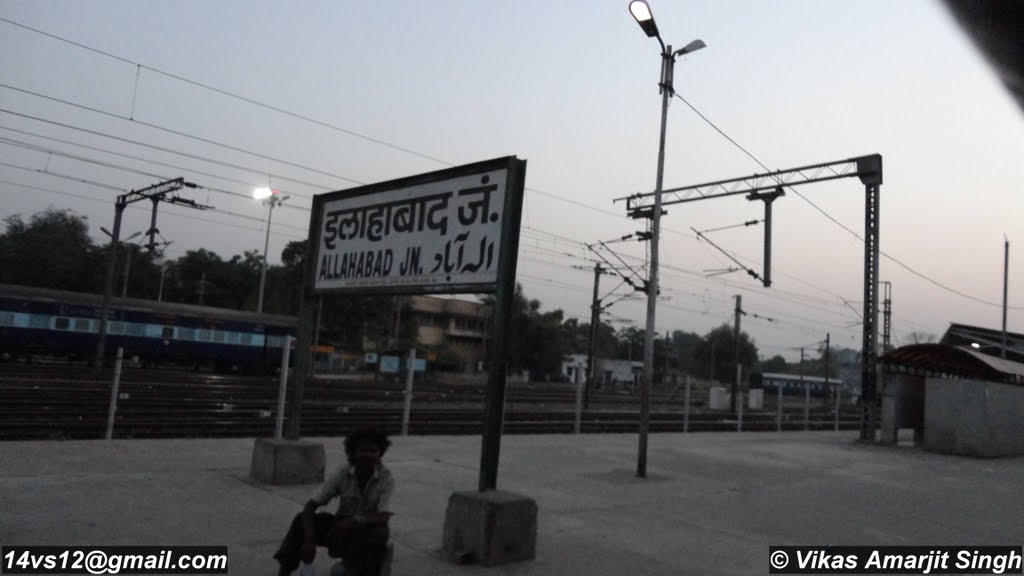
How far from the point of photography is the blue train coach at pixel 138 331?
29000 millimetres

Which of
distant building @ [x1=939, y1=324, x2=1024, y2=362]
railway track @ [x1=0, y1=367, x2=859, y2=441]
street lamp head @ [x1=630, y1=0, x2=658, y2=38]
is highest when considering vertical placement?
street lamp head @ [x1=630, y1=0, x2=658, y2=38]

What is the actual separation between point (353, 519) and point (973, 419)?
59.1 ft

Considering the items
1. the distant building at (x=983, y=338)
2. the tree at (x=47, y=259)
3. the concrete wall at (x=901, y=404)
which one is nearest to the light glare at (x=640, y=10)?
the concrete wall at (x=901, y=404)

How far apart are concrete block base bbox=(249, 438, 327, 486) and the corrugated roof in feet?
55.3

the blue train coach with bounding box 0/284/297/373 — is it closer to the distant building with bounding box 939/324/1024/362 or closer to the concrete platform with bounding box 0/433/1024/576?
the concrete platform with bounding box 0/433/1024/576

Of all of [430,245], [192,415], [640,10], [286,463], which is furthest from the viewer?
[192,415]

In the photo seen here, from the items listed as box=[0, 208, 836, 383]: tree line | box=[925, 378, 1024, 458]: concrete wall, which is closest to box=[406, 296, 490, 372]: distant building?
box=[0, 208, 836, 383]: tree line

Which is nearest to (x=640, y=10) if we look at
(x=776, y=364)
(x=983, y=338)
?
(x=983, y=338)

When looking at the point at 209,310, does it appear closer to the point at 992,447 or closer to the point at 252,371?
the point at 252,371

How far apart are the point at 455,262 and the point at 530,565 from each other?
2690 mm

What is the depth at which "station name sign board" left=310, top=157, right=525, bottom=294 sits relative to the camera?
627 centimetres

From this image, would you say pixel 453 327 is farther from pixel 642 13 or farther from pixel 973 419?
pixel 642 13

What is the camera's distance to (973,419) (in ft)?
56.9

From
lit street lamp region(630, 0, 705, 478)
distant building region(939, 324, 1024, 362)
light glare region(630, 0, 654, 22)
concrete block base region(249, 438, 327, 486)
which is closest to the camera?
concrete block base region(249, 438, 327, 486)
